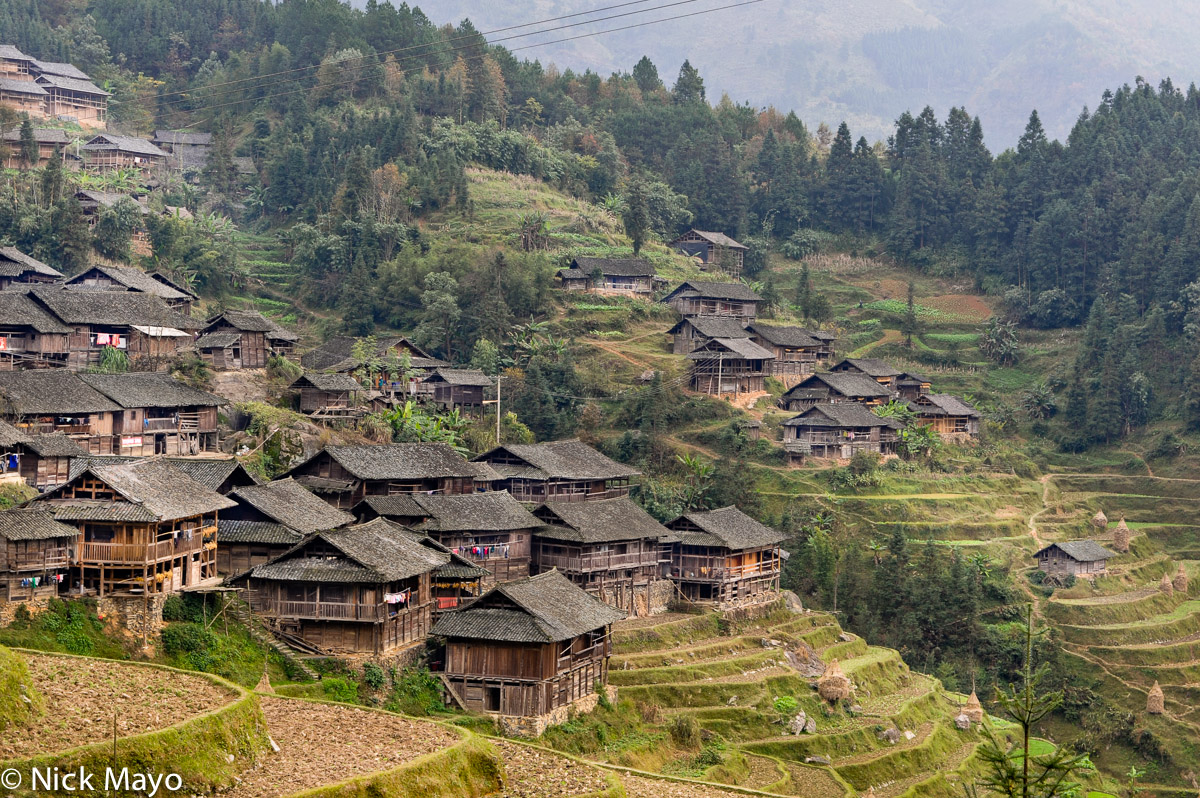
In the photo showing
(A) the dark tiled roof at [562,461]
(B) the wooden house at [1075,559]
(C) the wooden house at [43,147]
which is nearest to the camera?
(A) the dark tiled roof at [562,461]

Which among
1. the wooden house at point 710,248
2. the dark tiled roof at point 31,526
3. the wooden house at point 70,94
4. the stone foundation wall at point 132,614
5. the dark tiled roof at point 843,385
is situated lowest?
the stone foundation wall at point 132,614

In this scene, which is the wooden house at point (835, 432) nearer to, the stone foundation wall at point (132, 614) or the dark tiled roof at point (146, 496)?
the dark tiled roof at point (146, 496)

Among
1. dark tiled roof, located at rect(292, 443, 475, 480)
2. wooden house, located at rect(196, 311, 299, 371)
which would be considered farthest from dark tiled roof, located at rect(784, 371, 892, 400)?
wooden house, located at rect(196, 311, 299, 371)

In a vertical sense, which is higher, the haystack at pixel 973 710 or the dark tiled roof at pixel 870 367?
the dark tiled roof at pixel 870 367

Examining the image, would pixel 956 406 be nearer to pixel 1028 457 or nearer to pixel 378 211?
pixel 1028 457

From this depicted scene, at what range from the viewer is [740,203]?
383 feet

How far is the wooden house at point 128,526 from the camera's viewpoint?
37.9 metres

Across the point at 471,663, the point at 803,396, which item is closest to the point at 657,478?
the point at 803,396

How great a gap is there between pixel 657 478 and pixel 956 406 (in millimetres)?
21794

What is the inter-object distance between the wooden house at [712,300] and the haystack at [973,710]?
3798 centimetres

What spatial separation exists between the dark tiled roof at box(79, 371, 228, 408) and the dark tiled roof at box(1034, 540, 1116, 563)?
42000mm

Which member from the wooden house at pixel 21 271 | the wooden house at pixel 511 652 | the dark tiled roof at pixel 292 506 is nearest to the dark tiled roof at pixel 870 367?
the dark tiled roof at pixel 292 506

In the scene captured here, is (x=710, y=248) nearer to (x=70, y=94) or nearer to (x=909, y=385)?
(x=909, y=385)

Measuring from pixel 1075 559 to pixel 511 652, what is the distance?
128ft
